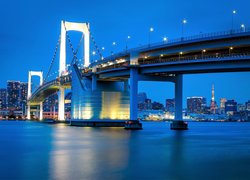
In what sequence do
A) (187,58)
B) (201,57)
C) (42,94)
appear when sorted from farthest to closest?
1. (42,94)
2. (187,58)
3. (201,57)

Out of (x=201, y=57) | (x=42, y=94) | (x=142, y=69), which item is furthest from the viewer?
(x=42, y=94)

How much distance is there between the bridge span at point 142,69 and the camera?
4912cm

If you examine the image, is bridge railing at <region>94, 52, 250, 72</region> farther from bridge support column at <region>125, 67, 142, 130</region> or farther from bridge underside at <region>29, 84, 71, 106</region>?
bridge underside at <region>29, 84, 71, 106</region>

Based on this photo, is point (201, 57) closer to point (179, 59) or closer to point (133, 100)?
point (179, 59)

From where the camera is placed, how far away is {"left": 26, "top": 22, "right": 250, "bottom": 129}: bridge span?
1934 inches

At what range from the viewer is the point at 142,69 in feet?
207

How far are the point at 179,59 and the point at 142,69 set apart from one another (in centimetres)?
789

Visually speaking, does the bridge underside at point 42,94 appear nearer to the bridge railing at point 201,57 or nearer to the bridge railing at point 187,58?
the bridge railing at point 187,58

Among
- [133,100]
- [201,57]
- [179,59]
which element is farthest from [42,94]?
[201,57]

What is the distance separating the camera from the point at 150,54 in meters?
62.6

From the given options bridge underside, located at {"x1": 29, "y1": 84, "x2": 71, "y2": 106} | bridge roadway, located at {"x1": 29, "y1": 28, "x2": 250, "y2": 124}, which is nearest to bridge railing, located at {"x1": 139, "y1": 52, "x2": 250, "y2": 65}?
bridge roadway, located at {"x1": 29, "y1": 28, "x2": 250, "y2": 124}

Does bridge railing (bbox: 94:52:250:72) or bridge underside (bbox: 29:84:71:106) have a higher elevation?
bridge railing (bbox: 94:52:250:72)

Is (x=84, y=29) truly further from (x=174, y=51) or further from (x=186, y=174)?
(x=186, y=174)

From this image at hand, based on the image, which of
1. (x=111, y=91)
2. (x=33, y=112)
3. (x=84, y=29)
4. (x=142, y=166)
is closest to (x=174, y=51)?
(x=111, y=91)
